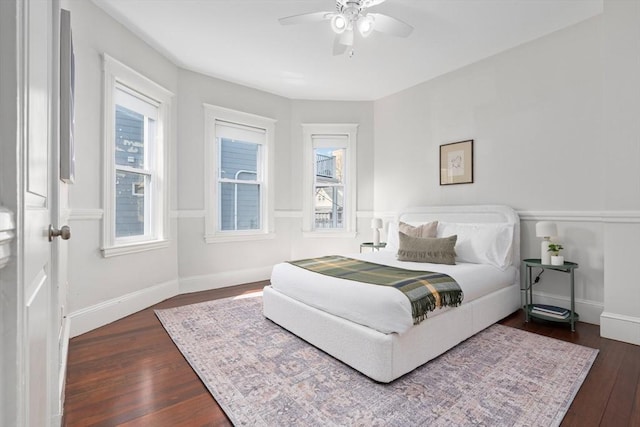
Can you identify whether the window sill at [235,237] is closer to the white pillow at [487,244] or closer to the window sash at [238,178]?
the window sash at [238,178]

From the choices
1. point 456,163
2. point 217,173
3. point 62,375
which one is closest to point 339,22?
point 456,163

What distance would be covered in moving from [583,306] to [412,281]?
204 centimetres

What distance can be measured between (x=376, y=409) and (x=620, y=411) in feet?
4.32

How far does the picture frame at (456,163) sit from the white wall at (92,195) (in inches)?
147

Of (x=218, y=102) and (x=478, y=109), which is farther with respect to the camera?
(x=218, y=102)

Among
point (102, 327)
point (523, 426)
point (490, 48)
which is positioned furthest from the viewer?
point (490, 48)

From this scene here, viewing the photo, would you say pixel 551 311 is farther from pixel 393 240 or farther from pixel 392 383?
pixel 392 383

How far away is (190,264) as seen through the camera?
13.5 ft

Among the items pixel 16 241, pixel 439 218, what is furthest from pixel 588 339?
pixel 16 241

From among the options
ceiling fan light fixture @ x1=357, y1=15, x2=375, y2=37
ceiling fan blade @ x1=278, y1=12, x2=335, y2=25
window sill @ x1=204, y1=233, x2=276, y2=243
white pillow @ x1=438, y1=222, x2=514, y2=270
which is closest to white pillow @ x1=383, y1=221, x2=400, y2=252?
white pillow @ x1=438, y1=222, x2=514, y2=270

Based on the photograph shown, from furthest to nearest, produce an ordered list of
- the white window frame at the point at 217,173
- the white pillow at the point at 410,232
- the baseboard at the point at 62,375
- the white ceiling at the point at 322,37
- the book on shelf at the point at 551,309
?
the white window frame at the point at 217,173, the white pillow at the point at 410,232, the book on shelf at the point at 551,309, the white ceiling at the point at 322,37, the baseboard at the point at 62,375

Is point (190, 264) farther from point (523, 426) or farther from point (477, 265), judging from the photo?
point (523, 426)

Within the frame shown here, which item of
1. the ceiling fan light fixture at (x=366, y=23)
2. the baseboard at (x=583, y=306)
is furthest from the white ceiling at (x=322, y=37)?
the baseboard at (x=583, y=306)

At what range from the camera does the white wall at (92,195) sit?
266 cm
